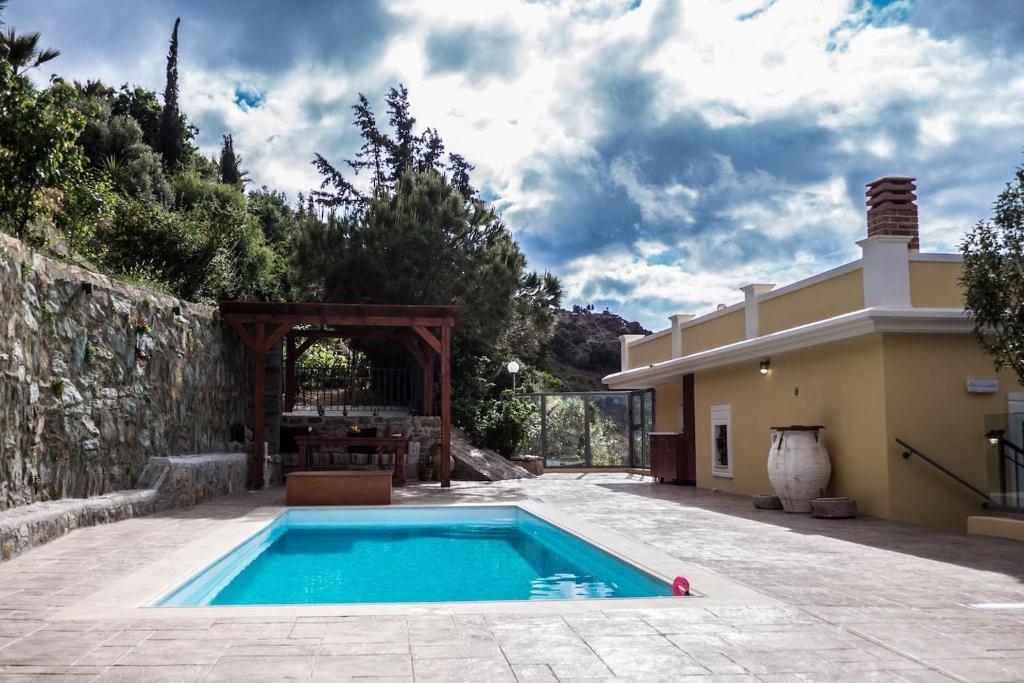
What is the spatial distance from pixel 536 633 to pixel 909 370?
6.85m

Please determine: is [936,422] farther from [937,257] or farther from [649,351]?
[649,351]

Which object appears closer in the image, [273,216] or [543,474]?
[543,474]

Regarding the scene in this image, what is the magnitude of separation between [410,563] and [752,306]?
7.05 metres

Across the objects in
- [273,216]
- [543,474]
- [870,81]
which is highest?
[273,216]

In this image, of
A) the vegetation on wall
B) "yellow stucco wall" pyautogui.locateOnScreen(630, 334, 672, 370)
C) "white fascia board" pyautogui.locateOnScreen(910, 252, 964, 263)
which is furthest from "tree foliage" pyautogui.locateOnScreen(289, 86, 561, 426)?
"white fascia board" pyautogui.locateOnScreen(910, 252, 964, 263)

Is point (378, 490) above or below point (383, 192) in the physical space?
below

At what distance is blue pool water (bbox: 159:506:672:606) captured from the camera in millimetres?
5844

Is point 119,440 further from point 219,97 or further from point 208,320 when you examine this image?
point 219,97

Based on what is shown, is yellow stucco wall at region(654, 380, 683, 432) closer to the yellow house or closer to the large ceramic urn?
the yellow house

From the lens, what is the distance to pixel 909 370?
9133 millimetres

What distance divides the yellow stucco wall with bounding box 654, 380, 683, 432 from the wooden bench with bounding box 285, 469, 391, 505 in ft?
25.5

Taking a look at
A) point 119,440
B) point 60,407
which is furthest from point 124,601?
point 119,440

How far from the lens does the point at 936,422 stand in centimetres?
915

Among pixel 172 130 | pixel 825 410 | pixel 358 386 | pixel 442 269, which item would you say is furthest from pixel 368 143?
pixel 825 410
